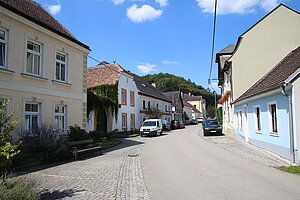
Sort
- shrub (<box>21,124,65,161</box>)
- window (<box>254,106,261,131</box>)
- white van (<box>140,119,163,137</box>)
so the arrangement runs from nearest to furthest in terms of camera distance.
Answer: shrub (<box>21,124,65,161</box>), window (<box>254,106,261,131</box>), white van (<box>140,119,163,137</box>)

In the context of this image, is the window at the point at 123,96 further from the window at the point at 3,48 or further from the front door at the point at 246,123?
the window at the point at 3,48

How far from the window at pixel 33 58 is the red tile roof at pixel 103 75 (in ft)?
44.0

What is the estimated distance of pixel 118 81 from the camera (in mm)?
25094

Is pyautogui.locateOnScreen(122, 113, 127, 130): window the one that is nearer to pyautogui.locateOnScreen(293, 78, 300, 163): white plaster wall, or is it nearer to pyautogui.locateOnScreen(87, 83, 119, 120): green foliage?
pyautogui.locateOnScreen(87, 83, 119, 120): green foliage

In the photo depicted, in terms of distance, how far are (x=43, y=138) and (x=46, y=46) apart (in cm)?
540

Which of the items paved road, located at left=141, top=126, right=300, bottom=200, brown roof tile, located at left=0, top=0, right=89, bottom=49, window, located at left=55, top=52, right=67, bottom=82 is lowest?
paved road, located at left=141, top=126, right=300, bottom=200

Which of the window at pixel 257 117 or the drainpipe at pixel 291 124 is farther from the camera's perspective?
the window at pixel 257 117

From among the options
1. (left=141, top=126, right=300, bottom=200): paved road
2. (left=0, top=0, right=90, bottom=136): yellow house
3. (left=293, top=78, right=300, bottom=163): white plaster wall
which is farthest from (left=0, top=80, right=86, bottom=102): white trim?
(left=293, top=78, right=300, bottom=163): white plaster wall

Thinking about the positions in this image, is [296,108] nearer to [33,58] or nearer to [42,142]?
[42,142]

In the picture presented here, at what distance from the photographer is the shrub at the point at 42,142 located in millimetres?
8891

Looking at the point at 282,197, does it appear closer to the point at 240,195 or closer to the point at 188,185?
the point at 240,195

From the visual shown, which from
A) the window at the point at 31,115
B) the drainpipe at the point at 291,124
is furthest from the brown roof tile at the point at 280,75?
the window at the point at 31,115

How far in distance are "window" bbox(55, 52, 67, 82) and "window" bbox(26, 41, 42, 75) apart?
1.26 metres

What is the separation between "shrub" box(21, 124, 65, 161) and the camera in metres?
8.89
